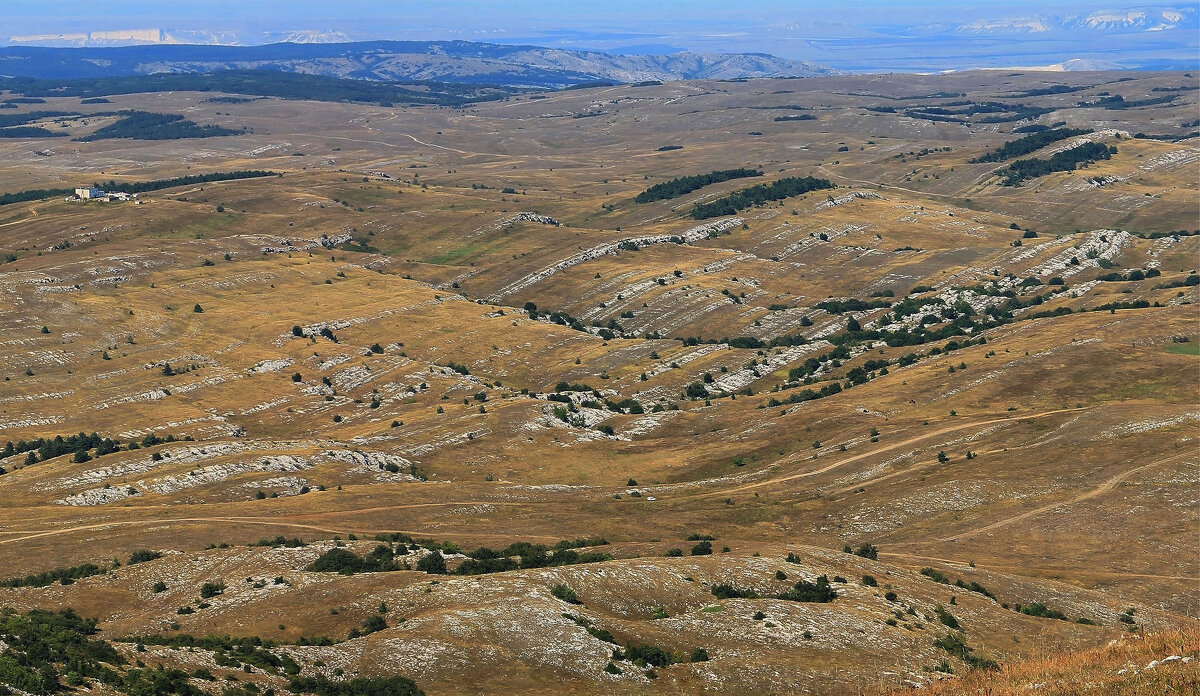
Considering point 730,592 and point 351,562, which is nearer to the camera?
point 730,592

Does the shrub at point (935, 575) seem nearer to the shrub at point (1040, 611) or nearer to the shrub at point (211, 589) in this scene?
the shrub at point (1040, 611)

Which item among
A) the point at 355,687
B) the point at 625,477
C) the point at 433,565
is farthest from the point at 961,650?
the point at 625,477

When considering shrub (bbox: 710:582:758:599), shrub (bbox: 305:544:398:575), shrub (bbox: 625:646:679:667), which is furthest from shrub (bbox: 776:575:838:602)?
shrub (bbox: 305:544:398:575)

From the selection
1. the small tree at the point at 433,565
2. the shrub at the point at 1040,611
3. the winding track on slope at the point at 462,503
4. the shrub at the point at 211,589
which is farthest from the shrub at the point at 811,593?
the shrub at the point at 211,589

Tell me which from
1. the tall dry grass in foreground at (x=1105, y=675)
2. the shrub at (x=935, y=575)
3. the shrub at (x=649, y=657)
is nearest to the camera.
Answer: the tall dry grass in foreground at (x=1105, y=675)

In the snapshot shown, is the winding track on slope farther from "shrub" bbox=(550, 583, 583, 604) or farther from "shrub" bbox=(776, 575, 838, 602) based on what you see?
"shrub" bbox=(776, 575, 838, 602)

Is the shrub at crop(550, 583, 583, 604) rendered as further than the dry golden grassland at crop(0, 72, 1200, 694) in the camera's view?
Yes

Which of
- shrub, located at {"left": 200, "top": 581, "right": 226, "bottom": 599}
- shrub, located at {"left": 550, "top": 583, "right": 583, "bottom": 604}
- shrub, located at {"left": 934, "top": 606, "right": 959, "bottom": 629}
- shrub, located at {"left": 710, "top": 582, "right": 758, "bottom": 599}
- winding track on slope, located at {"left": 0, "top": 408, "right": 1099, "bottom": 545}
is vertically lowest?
winding track on slope, located at {"left": 0, "top": 408, "right": 1099, "bottom": 545}

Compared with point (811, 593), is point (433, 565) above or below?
below

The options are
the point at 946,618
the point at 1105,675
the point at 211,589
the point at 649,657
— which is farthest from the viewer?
the point at 211,589

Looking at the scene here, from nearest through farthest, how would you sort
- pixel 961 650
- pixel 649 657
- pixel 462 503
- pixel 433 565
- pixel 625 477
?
pixel 649 657 < pixel 961 650 < pixel 433 565 < pixel 462 503 < pixel 625 477

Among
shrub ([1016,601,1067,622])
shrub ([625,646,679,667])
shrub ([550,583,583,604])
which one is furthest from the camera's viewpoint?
shrub ([1016,601,1067,622])

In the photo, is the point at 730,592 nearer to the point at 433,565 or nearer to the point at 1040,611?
the point at 433,565
